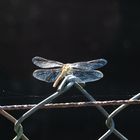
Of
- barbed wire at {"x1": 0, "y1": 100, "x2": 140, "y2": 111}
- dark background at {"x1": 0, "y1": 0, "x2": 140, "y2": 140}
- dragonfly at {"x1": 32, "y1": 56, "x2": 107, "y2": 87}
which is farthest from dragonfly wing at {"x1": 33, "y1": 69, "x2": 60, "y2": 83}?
dark background at {"x1": 0, "y1": 0, "x2": 140, "y2": 140}

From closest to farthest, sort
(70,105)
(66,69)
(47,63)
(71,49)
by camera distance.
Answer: (70,105) < (66,69) < (47,63) < (71,49)

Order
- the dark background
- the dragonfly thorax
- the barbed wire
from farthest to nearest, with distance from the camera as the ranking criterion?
the dark background → the dragonfly thorax → the barbed wire

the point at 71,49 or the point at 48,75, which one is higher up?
the point at 48,75

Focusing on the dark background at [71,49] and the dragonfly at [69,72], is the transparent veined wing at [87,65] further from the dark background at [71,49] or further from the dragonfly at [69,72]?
the dark background at [71,49]

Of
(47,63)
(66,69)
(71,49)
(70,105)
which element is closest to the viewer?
(70,105)

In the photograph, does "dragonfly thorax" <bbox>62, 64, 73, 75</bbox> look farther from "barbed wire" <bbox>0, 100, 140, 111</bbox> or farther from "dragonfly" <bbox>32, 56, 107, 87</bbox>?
"barbed wire" <bbox>0, 100, 140, 111</bbox>

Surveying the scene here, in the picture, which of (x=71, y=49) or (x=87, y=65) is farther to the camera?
(x=71, y=49)

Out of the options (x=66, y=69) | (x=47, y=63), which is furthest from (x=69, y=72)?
(x=47, y=63)

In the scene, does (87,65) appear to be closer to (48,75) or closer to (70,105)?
(48,75)
